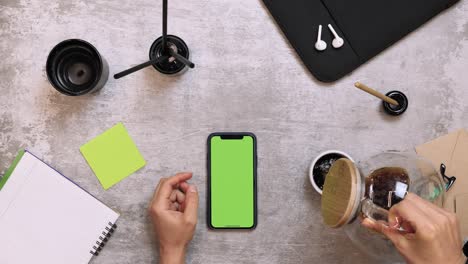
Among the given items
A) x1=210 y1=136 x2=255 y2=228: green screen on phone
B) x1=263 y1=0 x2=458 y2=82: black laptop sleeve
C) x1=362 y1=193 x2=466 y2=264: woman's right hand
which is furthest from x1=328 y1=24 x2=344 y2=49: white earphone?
x1=362 y1=193 x2=466 y2=264: woman's right hand

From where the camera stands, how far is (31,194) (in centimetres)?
95

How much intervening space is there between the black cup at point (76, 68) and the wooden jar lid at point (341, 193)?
1.60 ft

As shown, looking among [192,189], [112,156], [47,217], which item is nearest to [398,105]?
[192,189]

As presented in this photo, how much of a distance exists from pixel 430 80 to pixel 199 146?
50 cm

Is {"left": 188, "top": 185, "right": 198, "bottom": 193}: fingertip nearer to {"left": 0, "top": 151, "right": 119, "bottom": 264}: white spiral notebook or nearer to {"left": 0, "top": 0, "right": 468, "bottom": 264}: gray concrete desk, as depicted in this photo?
{"left": 0, "top": 0, "right": 468, "bottom": 264}: gray concrete desk

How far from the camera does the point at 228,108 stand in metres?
0.95

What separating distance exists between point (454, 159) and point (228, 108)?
18.9 inches

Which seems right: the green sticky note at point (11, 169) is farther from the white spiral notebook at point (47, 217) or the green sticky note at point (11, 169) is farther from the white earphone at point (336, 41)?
the white earphone at point (336, 41)

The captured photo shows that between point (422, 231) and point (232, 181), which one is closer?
point (422, 231)

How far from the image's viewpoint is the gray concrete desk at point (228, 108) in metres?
0.95

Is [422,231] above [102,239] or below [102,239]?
above

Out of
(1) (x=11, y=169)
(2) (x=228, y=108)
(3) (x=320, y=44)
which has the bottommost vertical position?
(1) (x=11, y=169)

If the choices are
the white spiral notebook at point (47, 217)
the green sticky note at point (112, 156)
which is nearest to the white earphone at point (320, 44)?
the green sticky note at point (112, 156)

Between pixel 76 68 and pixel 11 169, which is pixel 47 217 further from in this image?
pixel 76 68
